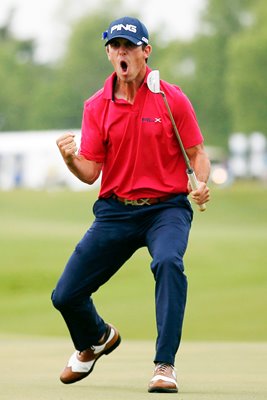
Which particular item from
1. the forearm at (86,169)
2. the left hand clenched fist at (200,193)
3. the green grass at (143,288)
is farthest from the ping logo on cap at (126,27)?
the green grass at (143,288)

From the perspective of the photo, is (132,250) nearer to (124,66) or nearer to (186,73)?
(124,66)

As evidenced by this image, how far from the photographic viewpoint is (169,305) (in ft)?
28.6

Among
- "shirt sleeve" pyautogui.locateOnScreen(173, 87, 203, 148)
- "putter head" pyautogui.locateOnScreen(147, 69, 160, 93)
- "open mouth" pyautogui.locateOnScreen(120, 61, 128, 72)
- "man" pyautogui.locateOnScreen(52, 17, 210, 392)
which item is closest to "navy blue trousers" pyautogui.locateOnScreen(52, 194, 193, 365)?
"man" pyautogui.locateOnScreen(52, 17, 210, 392)

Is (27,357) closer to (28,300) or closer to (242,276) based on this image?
(28,300)

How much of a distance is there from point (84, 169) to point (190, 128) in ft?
2.38

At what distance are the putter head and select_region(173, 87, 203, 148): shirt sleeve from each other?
0.23m

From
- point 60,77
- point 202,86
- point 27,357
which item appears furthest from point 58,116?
point 27,357

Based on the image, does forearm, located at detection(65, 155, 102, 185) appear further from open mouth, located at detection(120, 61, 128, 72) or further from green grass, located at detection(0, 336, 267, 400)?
green grass, located at detection(0, 336, 267, 400)

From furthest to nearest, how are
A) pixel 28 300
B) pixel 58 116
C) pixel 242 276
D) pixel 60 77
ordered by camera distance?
1. pixel 60 77
2. pixel 58 116
3. pixel 242 276
4. pixel 28 300

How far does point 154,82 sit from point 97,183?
193 ft

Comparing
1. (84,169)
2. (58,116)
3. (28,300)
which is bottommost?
(28,300)

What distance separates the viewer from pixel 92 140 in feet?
30.0

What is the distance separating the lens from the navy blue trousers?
8711 mm

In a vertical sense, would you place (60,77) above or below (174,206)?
above
